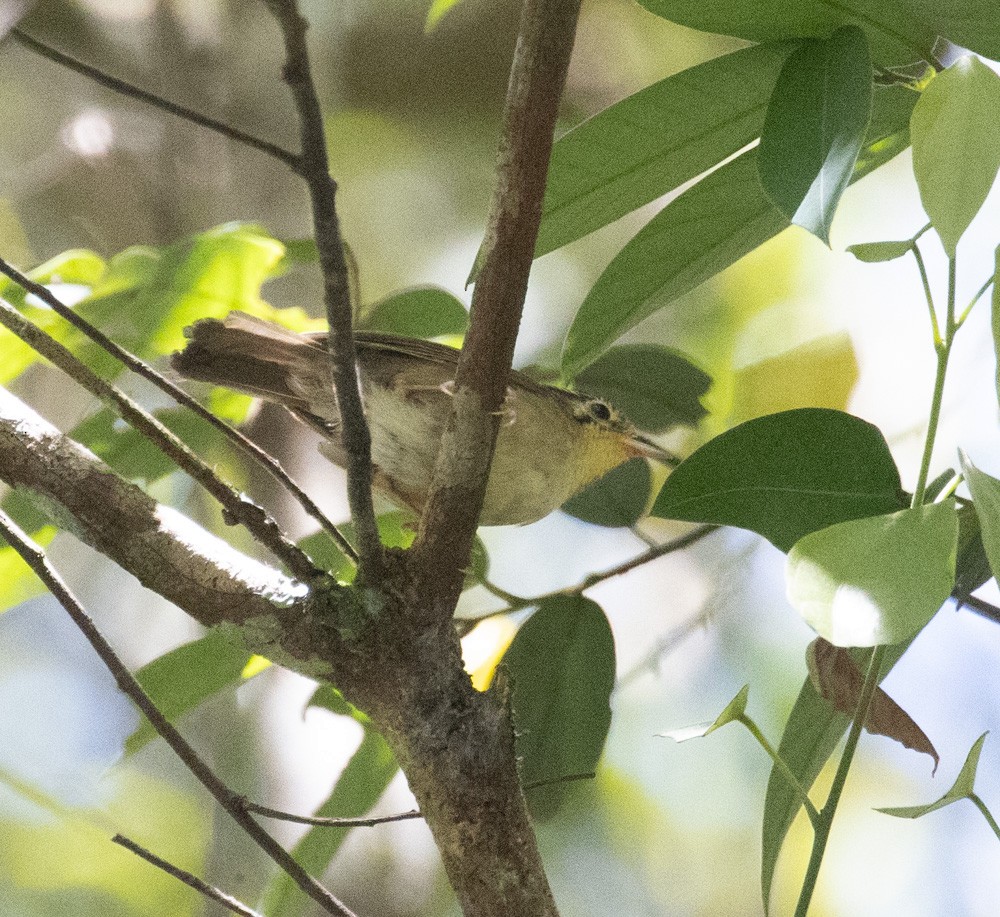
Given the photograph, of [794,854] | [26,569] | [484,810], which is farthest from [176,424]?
[794,854]

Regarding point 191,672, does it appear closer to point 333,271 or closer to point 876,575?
point 333,271

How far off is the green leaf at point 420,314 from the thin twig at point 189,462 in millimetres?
635

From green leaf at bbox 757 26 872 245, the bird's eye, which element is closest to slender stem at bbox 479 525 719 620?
the bird's eye

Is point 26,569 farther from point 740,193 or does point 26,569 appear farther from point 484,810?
point 740,193

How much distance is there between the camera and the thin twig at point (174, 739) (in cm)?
98

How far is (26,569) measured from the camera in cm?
152

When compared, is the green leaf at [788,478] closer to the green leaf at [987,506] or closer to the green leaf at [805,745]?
the green leaf at [987,506]

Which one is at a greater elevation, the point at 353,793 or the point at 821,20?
the point at 821,20

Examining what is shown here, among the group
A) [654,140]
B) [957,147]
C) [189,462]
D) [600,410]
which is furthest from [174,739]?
[600,410]

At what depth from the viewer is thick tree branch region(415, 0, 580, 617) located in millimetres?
783

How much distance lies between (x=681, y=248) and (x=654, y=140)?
123mm

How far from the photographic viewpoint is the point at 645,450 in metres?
1.84

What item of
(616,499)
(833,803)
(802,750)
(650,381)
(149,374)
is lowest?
(833,803)

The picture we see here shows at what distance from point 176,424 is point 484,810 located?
91 cm
